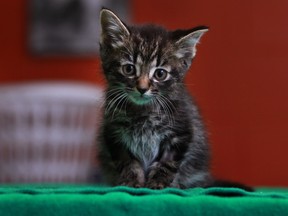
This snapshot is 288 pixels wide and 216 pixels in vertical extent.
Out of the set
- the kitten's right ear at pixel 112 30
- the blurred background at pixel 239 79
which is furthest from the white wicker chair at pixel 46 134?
the kitten's right ear at pixel 112 30

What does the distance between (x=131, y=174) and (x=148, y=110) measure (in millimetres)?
176

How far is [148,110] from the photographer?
1424 millimetres

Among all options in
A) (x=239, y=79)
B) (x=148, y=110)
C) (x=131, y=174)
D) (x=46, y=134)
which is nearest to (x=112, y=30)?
(x=148, y=110)

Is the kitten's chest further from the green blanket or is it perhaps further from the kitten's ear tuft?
the green blanket

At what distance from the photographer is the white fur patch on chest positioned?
4.61 feet

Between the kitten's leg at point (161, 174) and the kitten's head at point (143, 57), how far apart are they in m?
0.17

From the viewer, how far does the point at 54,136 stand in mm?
2727

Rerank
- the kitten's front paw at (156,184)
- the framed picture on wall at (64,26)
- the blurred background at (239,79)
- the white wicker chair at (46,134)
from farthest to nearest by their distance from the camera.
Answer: the framed picture on wall at (64,26), the blurred background at (239,79), the white wicker chair at (46,134), the kitten's front paw at (156,184)

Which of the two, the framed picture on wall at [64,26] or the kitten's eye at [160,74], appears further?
the framed picture on wall at [64,26]

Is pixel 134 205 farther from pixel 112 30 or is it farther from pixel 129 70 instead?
pixel 112 30

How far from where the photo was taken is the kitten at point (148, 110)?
139 cm

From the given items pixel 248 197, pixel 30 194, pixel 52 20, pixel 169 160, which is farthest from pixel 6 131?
pixel 248 197

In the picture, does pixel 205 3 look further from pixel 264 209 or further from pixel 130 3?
pixel 264 209

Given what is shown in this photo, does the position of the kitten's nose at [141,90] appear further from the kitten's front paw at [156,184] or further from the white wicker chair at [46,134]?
the white wicker chair at [46,134]
